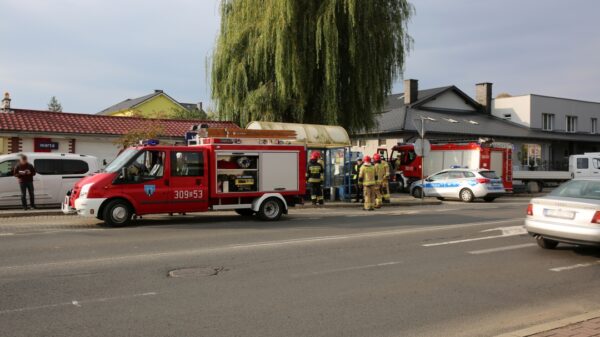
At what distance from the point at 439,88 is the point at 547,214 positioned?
35517mm

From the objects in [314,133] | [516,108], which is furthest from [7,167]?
[516,108]

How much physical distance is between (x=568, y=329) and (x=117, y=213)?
10.3 m

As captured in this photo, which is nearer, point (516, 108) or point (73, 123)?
point (73, 123)

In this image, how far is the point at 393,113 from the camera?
1506 inches

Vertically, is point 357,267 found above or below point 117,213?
below

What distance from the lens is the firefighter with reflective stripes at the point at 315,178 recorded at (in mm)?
18766

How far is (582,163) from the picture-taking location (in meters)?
31.5

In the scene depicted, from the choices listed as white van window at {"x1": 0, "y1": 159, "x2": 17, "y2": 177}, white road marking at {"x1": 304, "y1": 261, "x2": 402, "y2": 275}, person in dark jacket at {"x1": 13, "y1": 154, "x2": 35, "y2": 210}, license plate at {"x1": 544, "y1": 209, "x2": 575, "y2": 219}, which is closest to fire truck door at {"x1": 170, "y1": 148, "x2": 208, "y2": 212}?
person in dark jacket at {"x1": 13, "y1": 154, "x2": 35, "y2": 210}

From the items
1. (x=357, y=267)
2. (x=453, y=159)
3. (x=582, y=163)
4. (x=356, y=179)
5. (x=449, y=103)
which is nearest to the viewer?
(x=357, y=267)

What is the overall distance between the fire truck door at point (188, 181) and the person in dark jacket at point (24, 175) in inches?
207

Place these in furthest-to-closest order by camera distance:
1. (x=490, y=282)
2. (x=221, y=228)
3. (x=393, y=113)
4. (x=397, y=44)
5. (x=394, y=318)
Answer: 1. (x=393, y=113)
2. (x=397, y=44)
3. (x=221, y=228)
4. (x=490, y=282)
5. (x=394, y=318)

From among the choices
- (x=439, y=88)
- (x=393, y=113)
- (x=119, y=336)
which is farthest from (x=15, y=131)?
(x=439, y=88)

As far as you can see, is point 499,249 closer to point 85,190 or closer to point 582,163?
point 85,190

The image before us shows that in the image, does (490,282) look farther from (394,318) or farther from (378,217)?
(378,217)
